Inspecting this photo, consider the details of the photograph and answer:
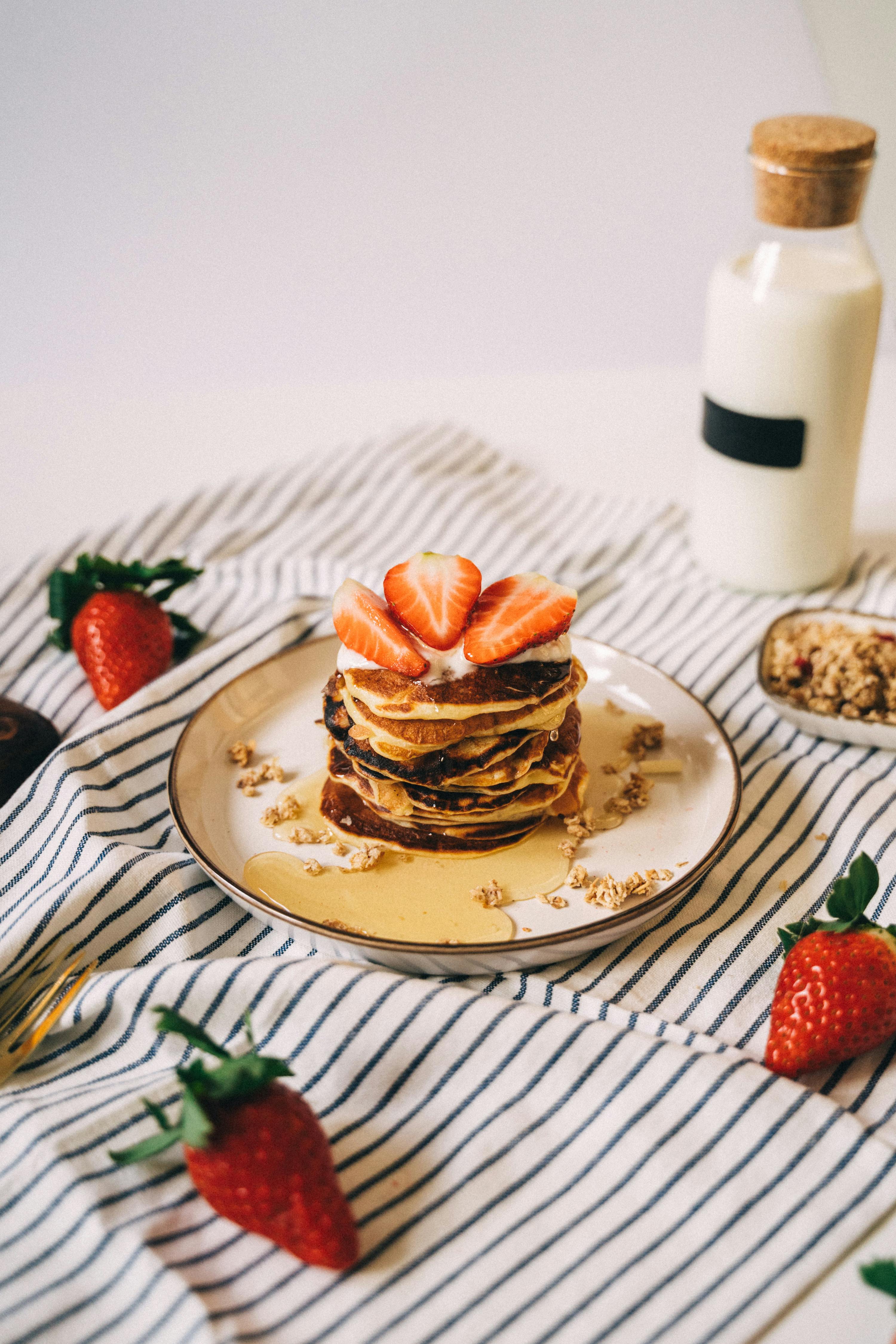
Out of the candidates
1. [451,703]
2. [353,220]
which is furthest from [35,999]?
[353,220]

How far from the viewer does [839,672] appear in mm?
1933

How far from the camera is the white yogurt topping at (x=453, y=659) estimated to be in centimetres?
155

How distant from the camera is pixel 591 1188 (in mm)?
1199

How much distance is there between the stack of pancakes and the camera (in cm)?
154

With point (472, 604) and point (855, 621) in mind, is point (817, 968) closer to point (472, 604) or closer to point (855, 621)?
point (472, 604)

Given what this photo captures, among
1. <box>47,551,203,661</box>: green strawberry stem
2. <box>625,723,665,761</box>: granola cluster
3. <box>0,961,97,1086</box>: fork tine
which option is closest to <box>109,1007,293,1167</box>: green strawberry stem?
<box>0,961,97,1086</box>: fork tine

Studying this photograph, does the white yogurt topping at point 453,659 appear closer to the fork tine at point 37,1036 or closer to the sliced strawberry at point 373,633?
the sliced strawberry at point 373,633

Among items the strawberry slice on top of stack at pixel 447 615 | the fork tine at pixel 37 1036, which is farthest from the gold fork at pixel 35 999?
the strawberry slice on top of stack at pixel 447 615

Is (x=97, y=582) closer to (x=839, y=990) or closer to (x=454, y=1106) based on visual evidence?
(x=454, y=1106)

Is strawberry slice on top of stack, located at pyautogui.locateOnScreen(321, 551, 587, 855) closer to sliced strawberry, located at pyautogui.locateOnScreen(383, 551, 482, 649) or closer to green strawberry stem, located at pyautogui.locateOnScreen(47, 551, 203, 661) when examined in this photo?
sliced strawberry, located at pyautogui.locateOnScreen(383, 551, 482, 649)

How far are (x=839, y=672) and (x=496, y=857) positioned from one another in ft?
2.32

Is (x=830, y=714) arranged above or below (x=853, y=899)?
below

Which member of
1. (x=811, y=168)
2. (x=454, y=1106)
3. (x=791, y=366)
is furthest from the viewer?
(x=791, y=366)

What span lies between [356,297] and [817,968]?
2847 millimetres
